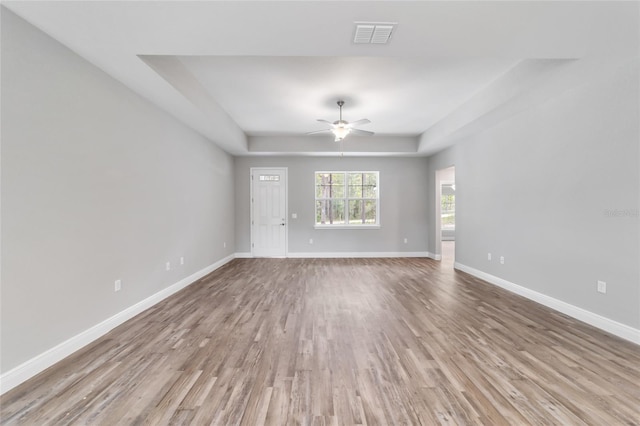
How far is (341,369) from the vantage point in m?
2.05

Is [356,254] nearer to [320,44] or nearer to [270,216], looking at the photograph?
[270,216]

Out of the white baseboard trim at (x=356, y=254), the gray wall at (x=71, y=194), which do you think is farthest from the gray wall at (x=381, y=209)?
the gray wall at (x=71, y=194)

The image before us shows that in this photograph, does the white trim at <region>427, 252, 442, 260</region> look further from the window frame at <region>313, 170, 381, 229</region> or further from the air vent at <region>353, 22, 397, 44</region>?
the air vent at <region>353, 22, 397, 44</region>

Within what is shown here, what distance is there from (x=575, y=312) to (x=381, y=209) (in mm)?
4437

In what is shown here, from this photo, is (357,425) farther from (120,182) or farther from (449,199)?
(449,199)

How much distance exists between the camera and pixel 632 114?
8.46 feet

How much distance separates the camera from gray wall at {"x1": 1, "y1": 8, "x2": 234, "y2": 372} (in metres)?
1.89

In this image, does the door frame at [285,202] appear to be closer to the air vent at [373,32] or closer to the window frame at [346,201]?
the window frame at [346,201]

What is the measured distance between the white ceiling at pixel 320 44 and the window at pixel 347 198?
326 centimetres

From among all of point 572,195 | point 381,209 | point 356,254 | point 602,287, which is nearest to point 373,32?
point 572,195

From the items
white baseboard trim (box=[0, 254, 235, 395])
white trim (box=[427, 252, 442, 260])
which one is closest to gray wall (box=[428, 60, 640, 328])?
white trim (box=[427, 252, 442, 260])

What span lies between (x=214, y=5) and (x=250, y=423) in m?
2.58

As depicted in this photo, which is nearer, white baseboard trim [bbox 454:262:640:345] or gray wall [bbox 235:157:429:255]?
white baseboard trim [bbox 454:262:640:345]

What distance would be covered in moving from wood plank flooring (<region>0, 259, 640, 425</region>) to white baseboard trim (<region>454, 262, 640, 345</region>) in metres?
0.13
